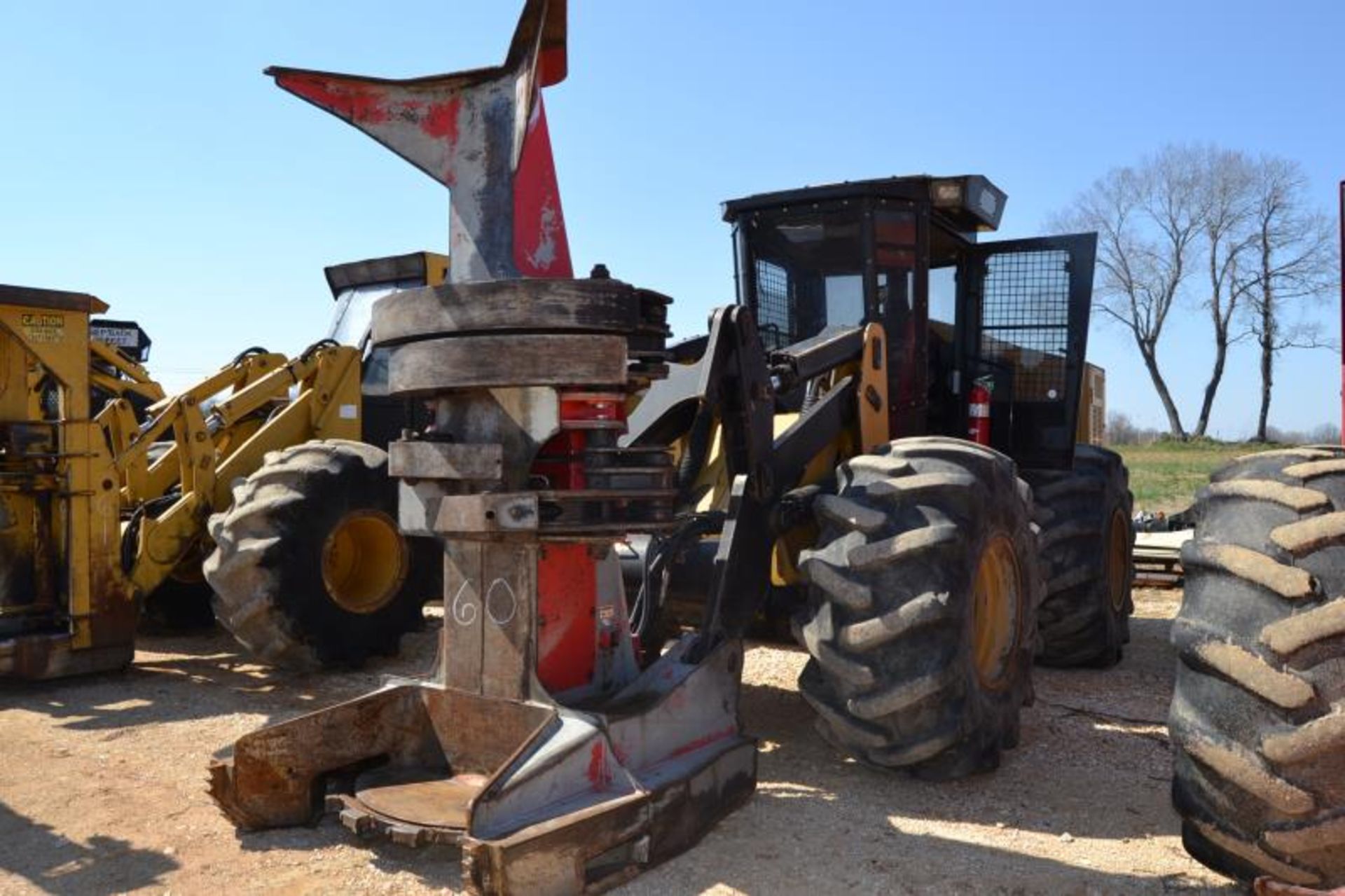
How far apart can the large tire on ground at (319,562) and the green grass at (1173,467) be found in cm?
1222

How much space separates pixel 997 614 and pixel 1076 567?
2381 millimetres

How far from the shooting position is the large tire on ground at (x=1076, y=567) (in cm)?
692

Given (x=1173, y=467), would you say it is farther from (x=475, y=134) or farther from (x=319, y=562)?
(x=475, y=134)

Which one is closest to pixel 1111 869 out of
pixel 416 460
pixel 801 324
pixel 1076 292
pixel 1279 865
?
pixel 1279 865

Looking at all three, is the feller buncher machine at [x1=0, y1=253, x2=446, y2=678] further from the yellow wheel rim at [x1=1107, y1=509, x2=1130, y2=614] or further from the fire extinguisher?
the yellow wheel rim at [x1=1107, y1=509, x2=1130, y2=614]

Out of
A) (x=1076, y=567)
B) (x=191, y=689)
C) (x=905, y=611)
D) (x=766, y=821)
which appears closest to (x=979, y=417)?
(x=1076, y=567)

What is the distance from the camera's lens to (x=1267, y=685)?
2842mm

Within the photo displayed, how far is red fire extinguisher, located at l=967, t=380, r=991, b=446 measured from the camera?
6.71m

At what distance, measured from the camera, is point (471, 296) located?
11.7 ft

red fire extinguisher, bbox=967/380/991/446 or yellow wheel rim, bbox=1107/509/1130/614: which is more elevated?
red fire extinguisher, bbox=967/380/991/446

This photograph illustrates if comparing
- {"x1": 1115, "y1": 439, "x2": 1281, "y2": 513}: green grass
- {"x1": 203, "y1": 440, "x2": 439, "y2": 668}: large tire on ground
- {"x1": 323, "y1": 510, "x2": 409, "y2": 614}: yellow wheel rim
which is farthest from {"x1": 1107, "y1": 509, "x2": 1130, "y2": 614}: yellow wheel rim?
{"x1": 1115, "y1": 439, "x2": 1281, "y2": 513}: green grass

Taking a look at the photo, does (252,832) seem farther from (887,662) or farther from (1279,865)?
(1279,865)

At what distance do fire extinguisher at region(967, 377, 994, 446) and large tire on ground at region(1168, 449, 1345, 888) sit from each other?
11.4ft

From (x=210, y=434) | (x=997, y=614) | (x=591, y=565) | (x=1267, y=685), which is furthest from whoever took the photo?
(x=210, y=434)
